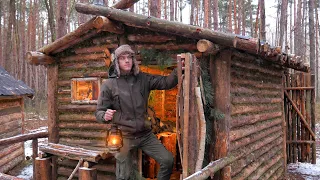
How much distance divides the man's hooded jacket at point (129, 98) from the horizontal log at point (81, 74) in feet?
5.91

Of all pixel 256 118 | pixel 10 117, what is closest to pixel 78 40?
pixel 256 118

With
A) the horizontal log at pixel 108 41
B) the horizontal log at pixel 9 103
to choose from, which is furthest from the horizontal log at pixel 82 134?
the horizontal log at pixel 9 103

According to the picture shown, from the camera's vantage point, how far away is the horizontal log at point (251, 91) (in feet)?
18.4

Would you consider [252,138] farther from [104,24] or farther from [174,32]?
[104,24]

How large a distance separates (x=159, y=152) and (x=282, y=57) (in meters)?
2.96

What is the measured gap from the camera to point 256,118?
6.62 m

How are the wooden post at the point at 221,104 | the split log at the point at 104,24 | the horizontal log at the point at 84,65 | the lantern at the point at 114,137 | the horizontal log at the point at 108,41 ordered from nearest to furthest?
the lantern at the point at 114,137, the wooden post at the point at 221,104, the split log at the point at 104,24, the horizontal log at the point at 108,41, the horizontal log at the point at 84,65

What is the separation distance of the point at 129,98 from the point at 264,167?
13.9 ft

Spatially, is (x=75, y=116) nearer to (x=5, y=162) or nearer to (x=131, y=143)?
(x=131, y=143)

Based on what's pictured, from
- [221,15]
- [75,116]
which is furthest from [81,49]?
[221,15]

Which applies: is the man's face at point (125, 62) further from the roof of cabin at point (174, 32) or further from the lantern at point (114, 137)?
the lantern at point (114, 137)

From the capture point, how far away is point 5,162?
9.67 m

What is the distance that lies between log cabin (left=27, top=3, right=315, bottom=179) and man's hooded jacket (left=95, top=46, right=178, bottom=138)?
0.61 m

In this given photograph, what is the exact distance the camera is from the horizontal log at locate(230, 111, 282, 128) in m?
5.50
